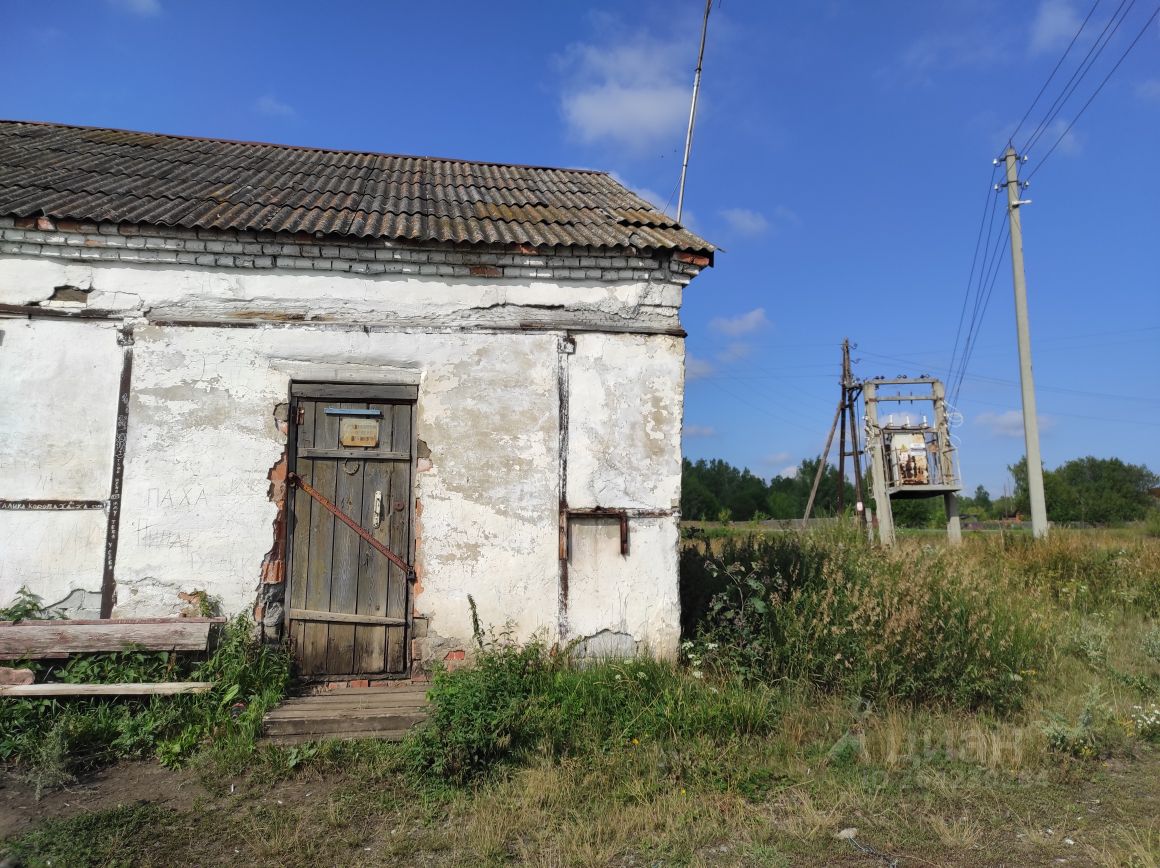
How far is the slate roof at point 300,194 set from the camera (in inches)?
211

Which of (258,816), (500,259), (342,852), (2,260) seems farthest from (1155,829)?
(2,260)

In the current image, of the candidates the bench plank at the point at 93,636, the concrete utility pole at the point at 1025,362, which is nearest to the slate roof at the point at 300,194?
the bench plank at the point at 93,636

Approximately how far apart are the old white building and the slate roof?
0.06 m

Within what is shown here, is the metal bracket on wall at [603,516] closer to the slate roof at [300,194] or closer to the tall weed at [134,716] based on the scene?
the slate roof at [300,194]

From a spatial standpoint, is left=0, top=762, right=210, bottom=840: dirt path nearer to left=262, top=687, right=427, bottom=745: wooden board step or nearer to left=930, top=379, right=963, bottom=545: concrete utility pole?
left=262, top=687, right=427, bottom=745: wooden board step

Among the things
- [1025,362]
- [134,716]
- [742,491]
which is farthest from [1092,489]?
[134,716]

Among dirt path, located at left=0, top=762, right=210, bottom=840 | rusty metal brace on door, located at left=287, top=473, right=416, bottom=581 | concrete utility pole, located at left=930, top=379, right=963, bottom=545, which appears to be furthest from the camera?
concrete utility pole, located at left=930, top=379, right=963, bottom=545

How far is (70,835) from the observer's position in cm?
330

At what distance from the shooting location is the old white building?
5.06 m

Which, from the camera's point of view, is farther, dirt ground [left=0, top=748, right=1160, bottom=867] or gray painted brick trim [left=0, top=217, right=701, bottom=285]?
gray painted brick trim [left=0, top=217, right=701, bottom=285]

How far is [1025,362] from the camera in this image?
10.8m

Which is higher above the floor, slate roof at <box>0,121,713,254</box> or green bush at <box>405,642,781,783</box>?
slate roof at <box>0,121,713,254</box>

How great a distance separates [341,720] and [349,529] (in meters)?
1.45

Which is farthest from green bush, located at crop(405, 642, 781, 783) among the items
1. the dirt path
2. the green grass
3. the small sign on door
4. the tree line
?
the tree line
